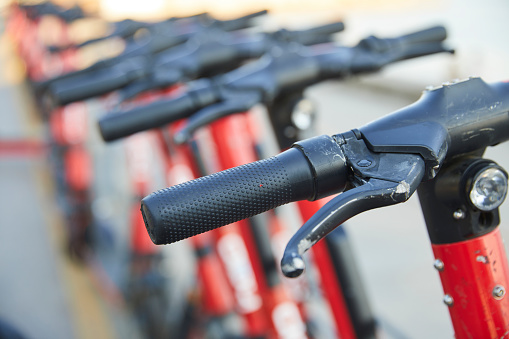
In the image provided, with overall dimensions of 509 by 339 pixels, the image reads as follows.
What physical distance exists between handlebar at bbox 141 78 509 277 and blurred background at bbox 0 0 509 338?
2.22 feet

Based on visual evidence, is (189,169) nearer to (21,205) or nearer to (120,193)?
(120,193)

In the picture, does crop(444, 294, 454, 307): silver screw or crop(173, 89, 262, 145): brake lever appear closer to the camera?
crop(444, 294, 454, 307): silver screw

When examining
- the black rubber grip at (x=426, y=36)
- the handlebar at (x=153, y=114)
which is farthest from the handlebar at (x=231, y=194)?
the black rubber grip at (x=426, y=36)

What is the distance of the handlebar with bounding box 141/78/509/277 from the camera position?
1.99 feet

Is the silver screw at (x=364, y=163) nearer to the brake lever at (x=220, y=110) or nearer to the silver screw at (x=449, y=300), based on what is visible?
the silver screw at (x=449, y=300)

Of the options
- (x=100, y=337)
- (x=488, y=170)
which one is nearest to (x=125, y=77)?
(x=488, y=170)

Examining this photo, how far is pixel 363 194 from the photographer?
0.60 meters

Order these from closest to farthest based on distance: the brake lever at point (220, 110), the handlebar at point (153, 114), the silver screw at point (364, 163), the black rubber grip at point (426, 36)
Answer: the silver screw at point (364, 163), the brake lever at point (220, 110), the handlebar at point (153, 114), the black rubber grip at point (426, 36)

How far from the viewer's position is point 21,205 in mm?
3949

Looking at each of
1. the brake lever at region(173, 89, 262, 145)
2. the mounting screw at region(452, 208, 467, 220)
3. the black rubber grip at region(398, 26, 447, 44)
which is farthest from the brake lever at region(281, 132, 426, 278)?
the black rubber grip at region(398, 26, 447, 44)

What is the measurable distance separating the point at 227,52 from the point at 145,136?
3.52 ft

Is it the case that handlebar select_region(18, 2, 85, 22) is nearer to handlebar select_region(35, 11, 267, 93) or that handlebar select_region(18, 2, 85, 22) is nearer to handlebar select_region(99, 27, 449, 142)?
handlebar select_region(35, 11, 267, 93)

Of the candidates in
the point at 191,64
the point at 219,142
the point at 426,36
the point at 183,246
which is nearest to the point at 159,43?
the point at 191,64

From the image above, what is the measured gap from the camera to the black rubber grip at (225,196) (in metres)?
0.64
